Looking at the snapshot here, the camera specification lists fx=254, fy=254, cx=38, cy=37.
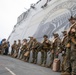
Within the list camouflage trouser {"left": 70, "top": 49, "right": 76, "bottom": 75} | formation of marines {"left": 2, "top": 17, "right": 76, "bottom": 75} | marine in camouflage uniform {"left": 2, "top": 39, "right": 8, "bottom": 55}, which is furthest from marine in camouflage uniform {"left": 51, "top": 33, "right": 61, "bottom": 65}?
marine in camouflage uniform {"left": 2, "top": 39, "right": 8, "bottom": 55}

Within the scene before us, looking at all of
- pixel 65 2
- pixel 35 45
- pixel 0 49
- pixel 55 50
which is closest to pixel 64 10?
pixel 65 2

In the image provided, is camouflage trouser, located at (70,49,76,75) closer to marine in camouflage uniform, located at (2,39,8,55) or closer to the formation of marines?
the formation of marines

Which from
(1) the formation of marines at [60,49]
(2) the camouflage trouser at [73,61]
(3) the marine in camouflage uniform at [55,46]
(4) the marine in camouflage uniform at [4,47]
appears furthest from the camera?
(4) the marine in camouflage uniform at [4,47]

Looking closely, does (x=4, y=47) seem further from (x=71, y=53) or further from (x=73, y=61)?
(x=73, y=61)

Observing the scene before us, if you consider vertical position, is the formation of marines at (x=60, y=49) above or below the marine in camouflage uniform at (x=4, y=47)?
below

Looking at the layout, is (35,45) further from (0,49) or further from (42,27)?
(0,49)

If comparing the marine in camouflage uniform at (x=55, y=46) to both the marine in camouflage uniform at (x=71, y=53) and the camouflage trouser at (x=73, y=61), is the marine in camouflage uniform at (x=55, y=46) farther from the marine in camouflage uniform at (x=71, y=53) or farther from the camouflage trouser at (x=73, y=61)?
the camouflage trouser at (x=73, y=61)

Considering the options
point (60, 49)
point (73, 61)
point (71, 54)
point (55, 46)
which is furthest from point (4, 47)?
point (73, 61)

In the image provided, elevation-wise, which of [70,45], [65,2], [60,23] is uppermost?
[65,2]

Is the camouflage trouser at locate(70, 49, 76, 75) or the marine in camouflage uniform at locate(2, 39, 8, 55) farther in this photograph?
the marine in camouflage uniform at locate(2, 39, 8, 55)

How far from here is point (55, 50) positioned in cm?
1237

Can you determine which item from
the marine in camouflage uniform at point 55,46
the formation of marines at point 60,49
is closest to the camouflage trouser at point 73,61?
the formation of marines at point 60,49

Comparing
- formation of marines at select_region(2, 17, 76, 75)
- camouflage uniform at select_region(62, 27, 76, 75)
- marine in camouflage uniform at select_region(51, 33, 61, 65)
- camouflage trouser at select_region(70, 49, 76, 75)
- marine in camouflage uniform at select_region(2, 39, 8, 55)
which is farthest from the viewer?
marine in camouflage uniform at select_region(2, 39, 8, 55)

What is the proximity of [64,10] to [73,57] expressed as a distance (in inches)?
294
